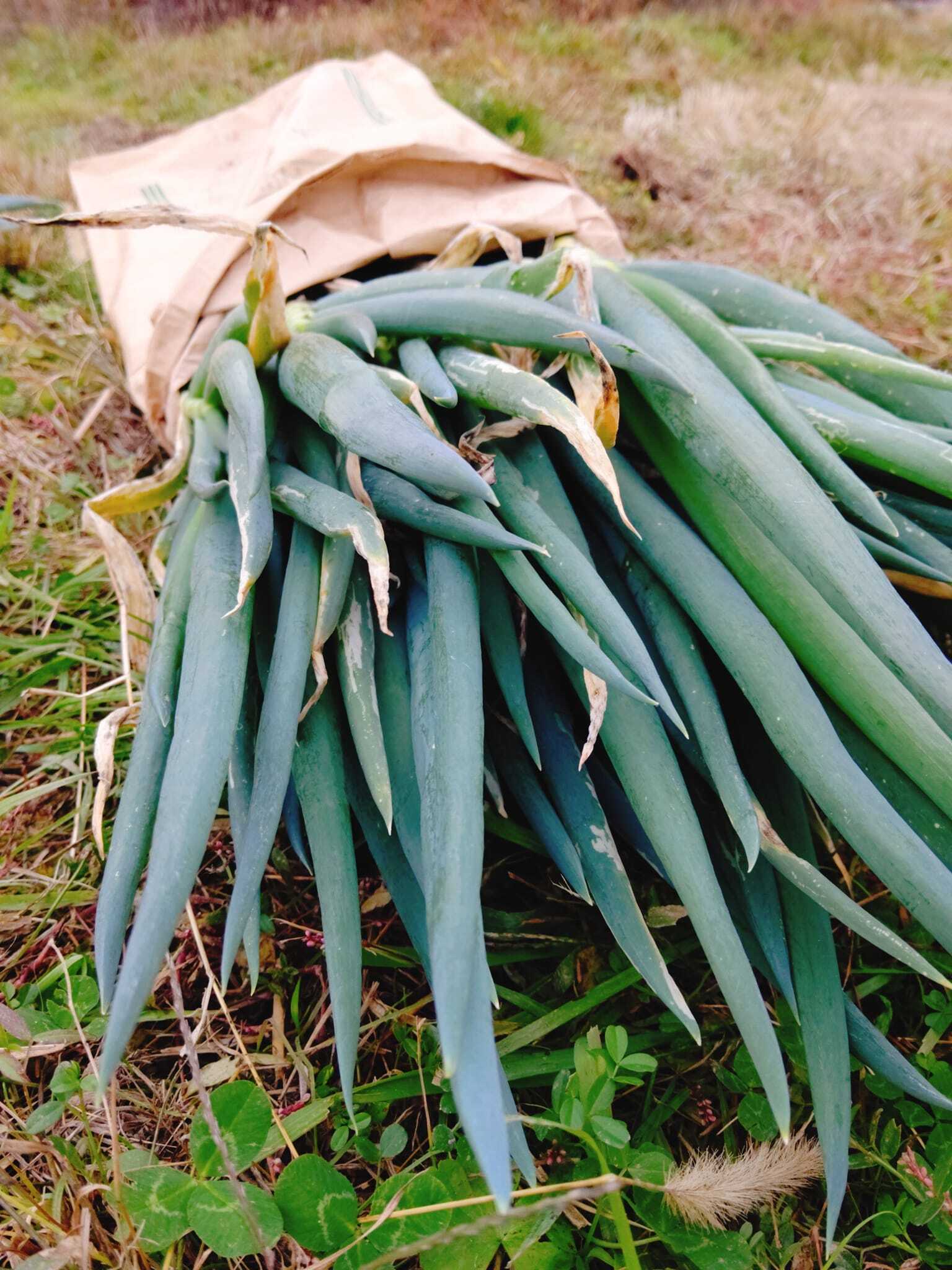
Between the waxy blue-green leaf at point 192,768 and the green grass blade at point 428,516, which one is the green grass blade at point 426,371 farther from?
the waxy blue-green leaf at point 192,768

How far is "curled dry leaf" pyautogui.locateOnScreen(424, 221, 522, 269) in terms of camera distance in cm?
121

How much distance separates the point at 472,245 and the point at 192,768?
941 mm

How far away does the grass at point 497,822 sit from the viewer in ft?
2.72

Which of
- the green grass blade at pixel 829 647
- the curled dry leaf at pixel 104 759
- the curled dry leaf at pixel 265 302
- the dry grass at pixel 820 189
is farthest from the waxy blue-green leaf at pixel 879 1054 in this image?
the dry grass at pixel 820 189

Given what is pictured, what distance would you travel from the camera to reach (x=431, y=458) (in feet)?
2.47

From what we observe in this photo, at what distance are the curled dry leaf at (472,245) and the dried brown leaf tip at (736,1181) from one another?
3.51ft

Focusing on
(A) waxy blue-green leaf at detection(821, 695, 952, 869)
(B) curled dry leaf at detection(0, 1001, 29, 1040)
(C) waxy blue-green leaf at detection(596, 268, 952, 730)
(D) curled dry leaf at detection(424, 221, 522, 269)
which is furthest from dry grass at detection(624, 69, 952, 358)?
(B) curled dry leaf at detection(0, 1001, 29, 1040)

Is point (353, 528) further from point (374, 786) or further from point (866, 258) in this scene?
point (866, 258)

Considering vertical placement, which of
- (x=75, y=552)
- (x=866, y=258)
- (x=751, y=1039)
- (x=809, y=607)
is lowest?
(x=75, y=552)

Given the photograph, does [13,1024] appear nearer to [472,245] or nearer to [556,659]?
[556,659]

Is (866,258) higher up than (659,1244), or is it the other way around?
(866,258)

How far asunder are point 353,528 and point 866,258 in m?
2.01

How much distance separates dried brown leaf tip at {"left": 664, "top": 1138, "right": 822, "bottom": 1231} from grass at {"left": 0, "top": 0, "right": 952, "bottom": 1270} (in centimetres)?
4

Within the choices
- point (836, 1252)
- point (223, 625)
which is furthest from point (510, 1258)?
point (223, 625)
